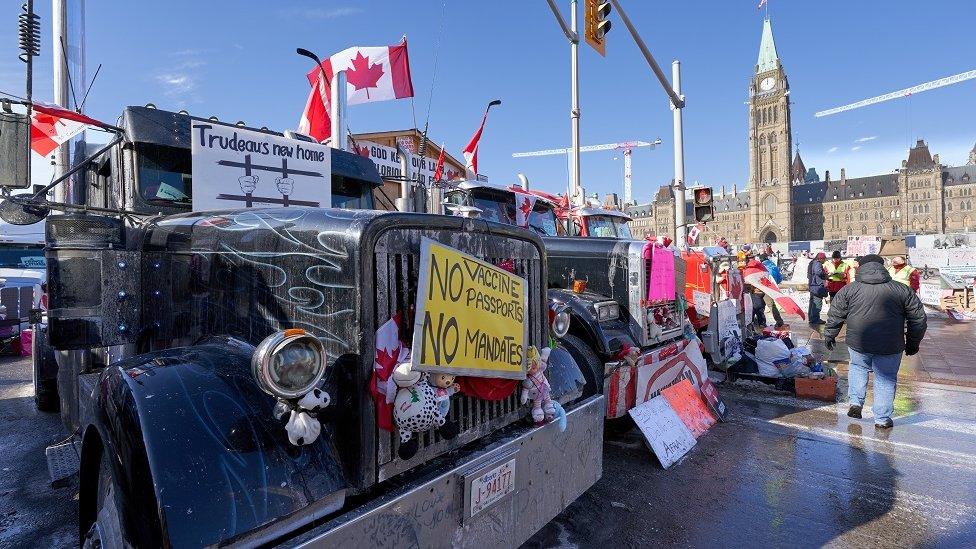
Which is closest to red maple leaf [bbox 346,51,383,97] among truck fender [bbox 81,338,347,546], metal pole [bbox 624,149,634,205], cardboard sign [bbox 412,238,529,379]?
cardboard sign [bbox 412,238,529,379]

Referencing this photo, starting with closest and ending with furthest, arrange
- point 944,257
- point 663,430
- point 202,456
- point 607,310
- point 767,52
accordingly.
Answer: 1. point 202,456
2. point 663,430
3. point 607,310
4. point 944,257
5. point 767,52

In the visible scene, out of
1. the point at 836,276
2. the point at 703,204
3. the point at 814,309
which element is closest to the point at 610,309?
the point at 703,204

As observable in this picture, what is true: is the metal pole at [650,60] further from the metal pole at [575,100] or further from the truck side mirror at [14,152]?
the truck side mirror at [14,152]

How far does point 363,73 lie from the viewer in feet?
28.8

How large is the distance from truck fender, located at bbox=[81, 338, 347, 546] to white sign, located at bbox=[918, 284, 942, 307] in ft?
64.9

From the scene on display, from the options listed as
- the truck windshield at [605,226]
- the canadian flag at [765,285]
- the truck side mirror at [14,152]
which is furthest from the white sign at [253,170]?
the canadian flag at [765,285]

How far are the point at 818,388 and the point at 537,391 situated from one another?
5706 millimetres

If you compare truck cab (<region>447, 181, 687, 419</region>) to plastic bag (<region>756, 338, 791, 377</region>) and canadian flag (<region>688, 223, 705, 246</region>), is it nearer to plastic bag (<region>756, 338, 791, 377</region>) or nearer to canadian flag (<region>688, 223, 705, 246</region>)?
plastic bag (<region>756, 338, 791, 377</region>)

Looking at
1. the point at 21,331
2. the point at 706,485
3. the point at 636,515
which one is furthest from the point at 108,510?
the point at 21,331

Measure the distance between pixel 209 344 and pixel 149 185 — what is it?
65.7 inches

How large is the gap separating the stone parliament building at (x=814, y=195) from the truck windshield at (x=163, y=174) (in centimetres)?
11941

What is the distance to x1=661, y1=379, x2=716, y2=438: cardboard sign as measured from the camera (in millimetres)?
5320

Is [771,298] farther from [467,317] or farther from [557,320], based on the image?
[467,317]

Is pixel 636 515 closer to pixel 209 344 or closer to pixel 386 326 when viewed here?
pixel 386 326
